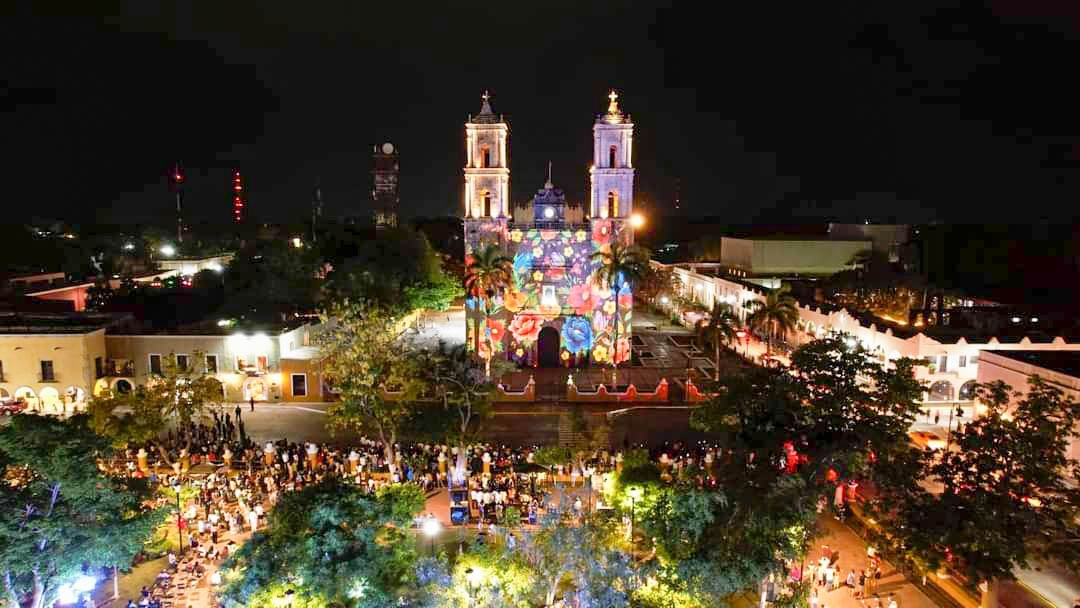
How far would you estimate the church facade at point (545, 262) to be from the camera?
1517 inches

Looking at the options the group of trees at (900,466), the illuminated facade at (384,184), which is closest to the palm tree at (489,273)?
the group of trees at (900,466)

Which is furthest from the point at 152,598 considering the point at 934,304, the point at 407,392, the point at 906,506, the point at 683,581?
the point at 934,304

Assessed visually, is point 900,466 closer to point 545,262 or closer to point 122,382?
point 545,262

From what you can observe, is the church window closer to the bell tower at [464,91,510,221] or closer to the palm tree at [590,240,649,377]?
the palm tree at [590,240,649,377]

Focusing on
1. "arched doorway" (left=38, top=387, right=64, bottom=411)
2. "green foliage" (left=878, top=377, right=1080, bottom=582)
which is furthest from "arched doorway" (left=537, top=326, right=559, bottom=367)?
"green foliage" (left=878, top=377, right=1080, bottom=582)

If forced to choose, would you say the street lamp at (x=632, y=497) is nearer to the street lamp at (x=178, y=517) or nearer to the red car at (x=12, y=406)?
the street lamp at (x=178, y=517)

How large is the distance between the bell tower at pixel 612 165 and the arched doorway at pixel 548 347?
22.8ft

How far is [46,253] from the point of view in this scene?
63.5 meters

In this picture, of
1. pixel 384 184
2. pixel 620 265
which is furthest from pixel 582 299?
pixel 384 184

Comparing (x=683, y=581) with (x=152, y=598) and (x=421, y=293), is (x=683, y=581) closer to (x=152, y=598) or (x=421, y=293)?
(x=152, y=598)

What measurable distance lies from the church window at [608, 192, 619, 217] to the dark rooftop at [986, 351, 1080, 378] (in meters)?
19.6

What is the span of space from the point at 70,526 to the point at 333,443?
42.9ft

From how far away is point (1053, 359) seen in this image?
76.0 ft

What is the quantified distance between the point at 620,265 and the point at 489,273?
690cm
